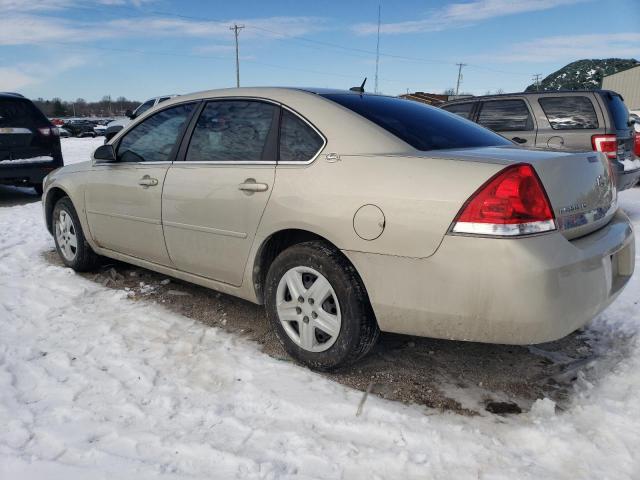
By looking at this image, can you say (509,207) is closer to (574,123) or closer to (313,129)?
(313,129)

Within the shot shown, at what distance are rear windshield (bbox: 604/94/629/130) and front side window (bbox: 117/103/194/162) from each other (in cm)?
556

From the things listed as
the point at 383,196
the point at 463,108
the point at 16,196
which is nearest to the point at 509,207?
the point at 383,196

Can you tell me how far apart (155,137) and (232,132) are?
0.89 m

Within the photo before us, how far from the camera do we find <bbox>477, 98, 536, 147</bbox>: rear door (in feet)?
23.0

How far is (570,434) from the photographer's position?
7.38ft

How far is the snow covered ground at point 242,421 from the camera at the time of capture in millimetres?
2062

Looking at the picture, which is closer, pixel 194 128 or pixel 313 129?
pixel 313 129

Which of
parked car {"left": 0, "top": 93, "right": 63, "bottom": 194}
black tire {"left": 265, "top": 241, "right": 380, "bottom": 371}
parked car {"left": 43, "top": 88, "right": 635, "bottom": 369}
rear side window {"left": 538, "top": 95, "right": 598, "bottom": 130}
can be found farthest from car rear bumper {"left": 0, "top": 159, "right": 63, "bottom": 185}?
rear side window {"left": 538, "top": 95, "right": 598, "bottom": 130}

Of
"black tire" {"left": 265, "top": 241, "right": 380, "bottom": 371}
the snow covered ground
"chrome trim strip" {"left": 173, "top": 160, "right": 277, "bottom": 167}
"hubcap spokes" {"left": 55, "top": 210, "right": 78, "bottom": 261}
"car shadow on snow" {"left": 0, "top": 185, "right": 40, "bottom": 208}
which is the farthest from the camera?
"car shadow on snow" {"left": 0, "top": 185, "right": 40, "bottom": 208}

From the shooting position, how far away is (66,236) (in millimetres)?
4680

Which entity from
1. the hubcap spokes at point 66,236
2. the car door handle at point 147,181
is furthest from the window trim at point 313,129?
the hubcap spokes at point 66,236

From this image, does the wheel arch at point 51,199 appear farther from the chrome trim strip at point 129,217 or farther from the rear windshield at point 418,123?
the rear windshield at point 418,123

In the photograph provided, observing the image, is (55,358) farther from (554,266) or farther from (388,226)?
(554,266)

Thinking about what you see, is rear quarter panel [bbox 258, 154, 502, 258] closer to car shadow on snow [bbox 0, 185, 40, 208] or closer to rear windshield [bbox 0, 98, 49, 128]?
rear windshield [bbox 0, 98, 49, 128]
